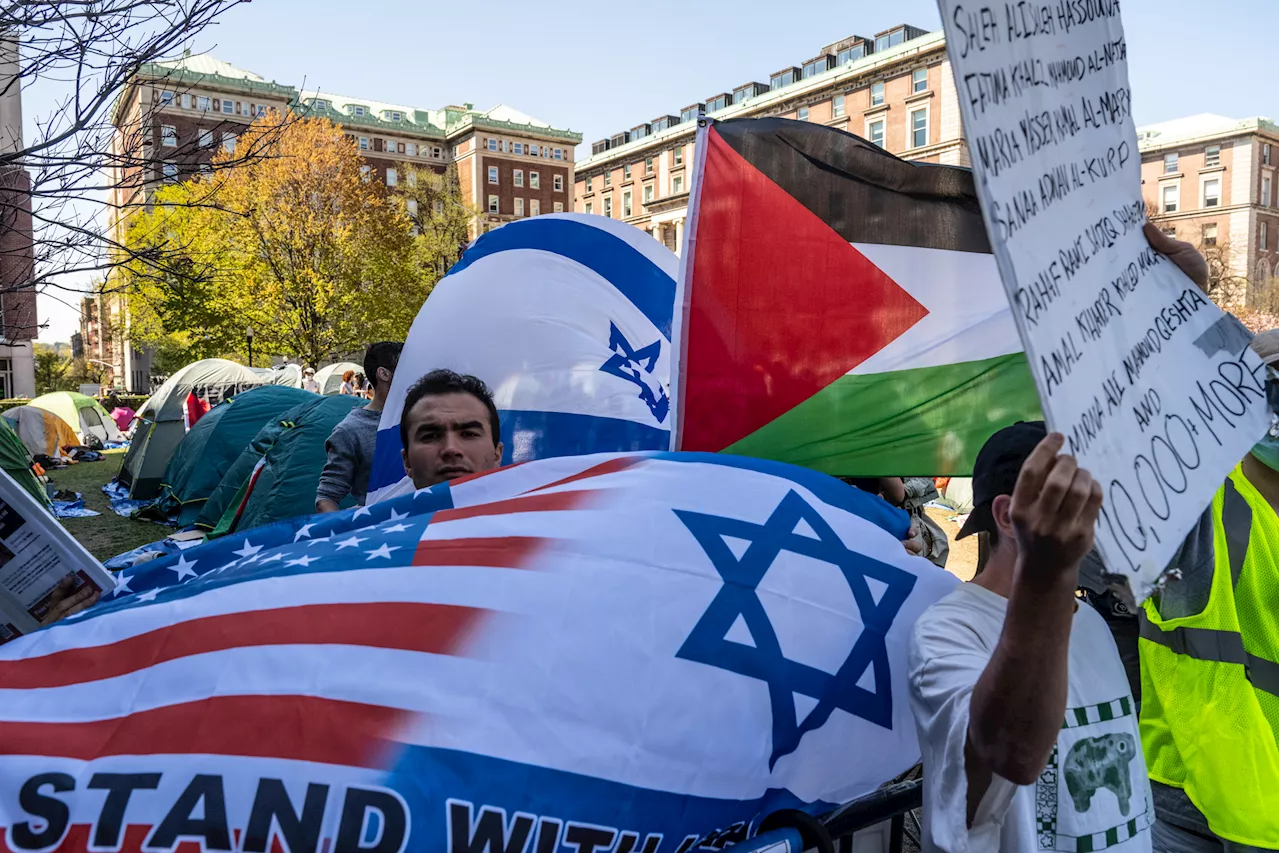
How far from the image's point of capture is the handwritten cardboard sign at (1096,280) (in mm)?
1054

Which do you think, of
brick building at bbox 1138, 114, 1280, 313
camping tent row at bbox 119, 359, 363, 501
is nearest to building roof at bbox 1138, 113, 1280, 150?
brick building at bbox 1138, 114, 1280, 313

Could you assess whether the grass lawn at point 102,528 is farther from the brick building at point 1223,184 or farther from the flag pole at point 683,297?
the brick building at point 1223,184

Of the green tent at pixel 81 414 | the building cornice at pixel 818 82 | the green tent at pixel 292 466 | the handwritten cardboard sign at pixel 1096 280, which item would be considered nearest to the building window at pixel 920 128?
the building cornice at pixel 818 82

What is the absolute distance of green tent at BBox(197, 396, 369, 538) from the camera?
801 cm

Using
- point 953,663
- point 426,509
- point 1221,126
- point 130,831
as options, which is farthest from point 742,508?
point 1221,126

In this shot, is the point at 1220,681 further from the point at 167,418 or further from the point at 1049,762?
the point at 167,418

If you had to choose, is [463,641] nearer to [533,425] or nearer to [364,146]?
[533,425]

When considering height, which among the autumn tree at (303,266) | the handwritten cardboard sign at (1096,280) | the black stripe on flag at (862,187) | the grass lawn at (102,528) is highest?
the autumn tree at (303,266)

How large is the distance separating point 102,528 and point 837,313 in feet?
38.4

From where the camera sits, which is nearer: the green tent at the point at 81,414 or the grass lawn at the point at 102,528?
the grass lawn at the point at 102,528

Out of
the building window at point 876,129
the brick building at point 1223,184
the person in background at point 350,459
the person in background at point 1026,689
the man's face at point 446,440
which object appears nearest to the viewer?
the person in background at point 1026,689

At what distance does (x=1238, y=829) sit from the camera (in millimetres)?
2312

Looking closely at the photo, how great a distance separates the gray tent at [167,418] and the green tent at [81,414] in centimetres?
692

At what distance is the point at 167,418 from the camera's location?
15430mm
